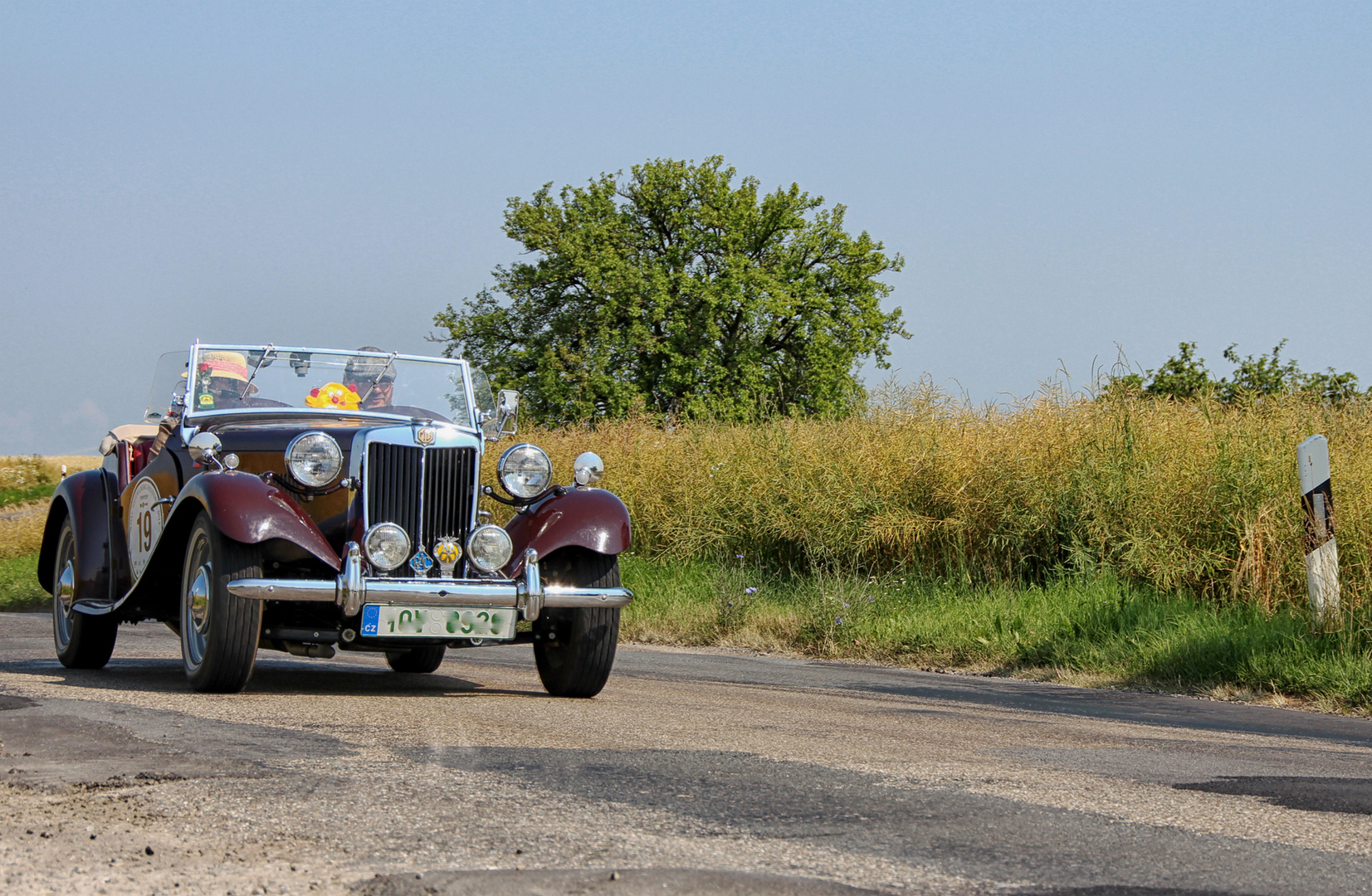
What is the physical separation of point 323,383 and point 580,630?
107 inches

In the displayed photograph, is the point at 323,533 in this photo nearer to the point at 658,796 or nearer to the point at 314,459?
the point at 314,459

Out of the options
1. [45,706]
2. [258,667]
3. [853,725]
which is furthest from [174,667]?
[853,725]

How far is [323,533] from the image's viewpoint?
711 cm

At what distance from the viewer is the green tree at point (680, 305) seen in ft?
143

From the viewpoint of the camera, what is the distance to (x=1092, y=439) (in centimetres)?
1277

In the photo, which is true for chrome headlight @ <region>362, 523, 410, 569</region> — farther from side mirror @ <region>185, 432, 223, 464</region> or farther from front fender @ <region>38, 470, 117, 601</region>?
front fender @ <region>38, 470, 117, 601</region>

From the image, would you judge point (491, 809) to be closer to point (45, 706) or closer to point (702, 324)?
point (45, 706)

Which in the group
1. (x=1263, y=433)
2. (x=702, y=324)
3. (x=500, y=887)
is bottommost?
(x=500, y=887)

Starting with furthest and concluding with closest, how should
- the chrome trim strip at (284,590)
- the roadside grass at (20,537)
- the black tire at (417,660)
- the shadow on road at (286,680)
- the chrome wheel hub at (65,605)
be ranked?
1. the roadside grass at (20,537)
2. the black tire at (417,660)
3. the chrome wheel hub at (65,605)
4. the shadow on road at (286,680)
5. the chrome trim strip at (284,590)

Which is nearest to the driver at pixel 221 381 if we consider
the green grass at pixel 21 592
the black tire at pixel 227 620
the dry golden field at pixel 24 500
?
the black tire at pixel 227 620

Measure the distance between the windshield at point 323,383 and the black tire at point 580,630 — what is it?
1.75 m

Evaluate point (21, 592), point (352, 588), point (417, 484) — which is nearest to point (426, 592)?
point (352, 588)

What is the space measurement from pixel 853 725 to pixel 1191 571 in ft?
20.1

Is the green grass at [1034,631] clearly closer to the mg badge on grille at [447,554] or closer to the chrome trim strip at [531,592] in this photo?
the chrome trim strip at [531,592]
